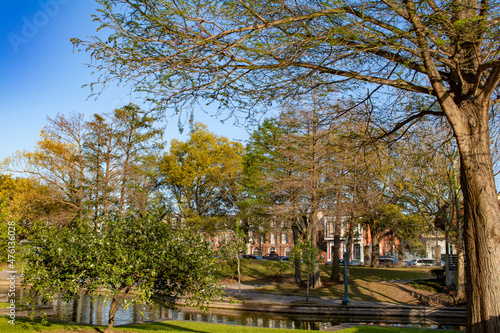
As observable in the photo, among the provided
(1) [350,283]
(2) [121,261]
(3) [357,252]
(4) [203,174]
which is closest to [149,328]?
(2) [121,261]

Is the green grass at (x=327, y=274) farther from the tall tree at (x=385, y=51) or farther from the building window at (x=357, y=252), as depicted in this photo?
the building window at (x=357, y=252)

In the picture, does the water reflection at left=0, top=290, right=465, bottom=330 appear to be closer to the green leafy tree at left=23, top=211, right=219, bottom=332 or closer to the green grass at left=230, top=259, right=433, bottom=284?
the green leafy tree at left=23, top=211, right=219, bottom=332

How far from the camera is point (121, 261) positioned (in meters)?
8.83

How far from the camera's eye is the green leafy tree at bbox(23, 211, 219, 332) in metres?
8.73

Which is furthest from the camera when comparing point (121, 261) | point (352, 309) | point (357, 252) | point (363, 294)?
point (357, 252)

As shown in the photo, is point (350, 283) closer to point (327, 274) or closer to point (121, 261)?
point (327, 274)

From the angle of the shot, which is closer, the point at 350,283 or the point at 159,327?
the point at 159,327

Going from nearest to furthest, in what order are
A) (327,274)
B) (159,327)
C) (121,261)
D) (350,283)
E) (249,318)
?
1. (121,261)
2. (159,327)
3. (249,318)
4. (350,283)
5. (327,274)

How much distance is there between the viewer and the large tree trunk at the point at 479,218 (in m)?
6.26

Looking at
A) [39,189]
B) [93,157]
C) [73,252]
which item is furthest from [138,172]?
[73,252]

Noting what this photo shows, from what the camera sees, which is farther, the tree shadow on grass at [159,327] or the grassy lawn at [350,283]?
the grassy lawn at [350,283]

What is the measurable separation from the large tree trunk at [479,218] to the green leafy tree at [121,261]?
5.45 meters

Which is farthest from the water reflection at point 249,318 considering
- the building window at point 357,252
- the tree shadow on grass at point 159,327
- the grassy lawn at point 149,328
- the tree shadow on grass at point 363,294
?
the building window at point 357,252

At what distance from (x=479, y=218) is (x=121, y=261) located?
6869 millimetres
